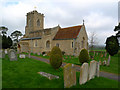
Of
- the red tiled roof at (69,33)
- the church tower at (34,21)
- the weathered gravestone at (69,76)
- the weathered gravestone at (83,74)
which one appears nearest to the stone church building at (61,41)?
the red tiled roof at (69,33)

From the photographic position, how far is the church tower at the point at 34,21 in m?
38.3

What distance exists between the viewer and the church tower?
3826cm

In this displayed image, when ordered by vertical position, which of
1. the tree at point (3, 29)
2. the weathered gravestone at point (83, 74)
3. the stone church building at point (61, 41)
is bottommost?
the weathered gravestone at point (83, 74)

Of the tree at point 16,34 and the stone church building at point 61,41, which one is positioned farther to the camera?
the tree at point 16,34

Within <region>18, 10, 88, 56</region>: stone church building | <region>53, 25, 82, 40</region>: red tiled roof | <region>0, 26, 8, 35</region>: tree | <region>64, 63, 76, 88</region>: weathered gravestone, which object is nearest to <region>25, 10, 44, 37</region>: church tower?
<region>18, 10, 88, 56</region>: stone church building

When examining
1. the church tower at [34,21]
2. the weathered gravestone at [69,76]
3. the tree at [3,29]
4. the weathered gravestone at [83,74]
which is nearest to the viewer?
the weathered gravestone at [69,76]

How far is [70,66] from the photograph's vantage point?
5.46 meters

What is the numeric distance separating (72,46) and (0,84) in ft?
65.8

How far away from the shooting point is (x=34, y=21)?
125 ft

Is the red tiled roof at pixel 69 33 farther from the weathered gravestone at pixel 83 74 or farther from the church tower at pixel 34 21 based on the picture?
the weathered gravestone at pixel 83 74

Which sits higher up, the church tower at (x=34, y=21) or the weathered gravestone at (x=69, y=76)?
the church tower at (x=34, y=21)

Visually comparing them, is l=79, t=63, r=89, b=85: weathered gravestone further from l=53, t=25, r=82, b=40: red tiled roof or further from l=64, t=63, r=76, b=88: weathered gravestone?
l=53, t=25, r=82, b=40: red tiled roof

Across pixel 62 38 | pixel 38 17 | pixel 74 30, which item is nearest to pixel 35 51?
pixel 62 38

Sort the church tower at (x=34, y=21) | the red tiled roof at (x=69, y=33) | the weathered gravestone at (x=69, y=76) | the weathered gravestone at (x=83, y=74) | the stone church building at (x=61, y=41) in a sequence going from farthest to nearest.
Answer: the church tower at (x=34, y=21)
the red tiled roof at (x=69, y=33)
the stone church building at (x=61, y=41)
the weathered gravestone at (x=83, y=74)
the weathered gravestone at (x=69, y=76)
